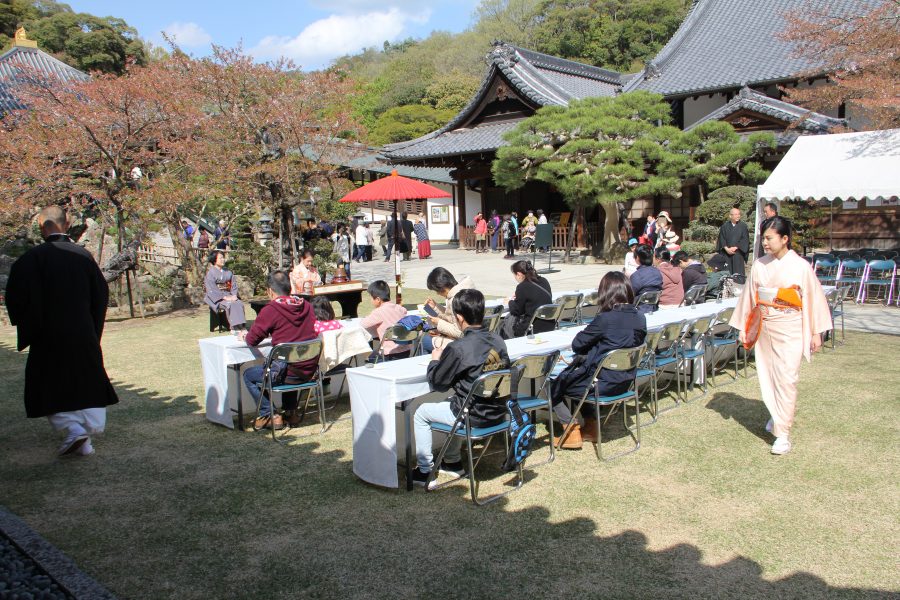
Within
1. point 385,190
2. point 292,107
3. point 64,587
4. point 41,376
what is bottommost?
point 64,587

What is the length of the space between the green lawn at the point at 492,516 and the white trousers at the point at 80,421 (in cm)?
19

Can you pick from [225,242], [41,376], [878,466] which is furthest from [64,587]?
[225,242]

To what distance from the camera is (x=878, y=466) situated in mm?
4188

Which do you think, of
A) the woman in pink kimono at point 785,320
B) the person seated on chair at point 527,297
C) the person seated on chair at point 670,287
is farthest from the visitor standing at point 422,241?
the woman in pink kimono at point 785,320

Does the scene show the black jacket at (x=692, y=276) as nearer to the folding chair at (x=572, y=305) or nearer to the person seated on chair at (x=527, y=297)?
the folding chair at (x=572, y=305)

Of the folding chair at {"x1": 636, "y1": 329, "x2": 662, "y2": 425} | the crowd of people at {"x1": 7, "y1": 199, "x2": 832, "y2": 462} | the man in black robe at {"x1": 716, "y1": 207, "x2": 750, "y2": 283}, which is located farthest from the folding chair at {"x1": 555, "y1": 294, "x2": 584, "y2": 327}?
the man in black robe at {"x1": 716, "y1": 207, "x2": 750, "y2": 283}

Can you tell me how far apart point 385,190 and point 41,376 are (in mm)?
5506

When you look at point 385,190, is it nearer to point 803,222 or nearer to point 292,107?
point 292,107

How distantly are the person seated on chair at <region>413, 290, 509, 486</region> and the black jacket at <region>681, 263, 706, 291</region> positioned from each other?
4655 mm

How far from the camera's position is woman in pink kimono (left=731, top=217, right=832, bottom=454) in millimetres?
4449

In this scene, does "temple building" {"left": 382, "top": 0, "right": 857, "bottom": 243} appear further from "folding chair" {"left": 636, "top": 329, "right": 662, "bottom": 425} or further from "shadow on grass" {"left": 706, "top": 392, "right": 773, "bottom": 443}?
"folding chair" {"left": 636, "top": 329, "right": 662, "bottom": 425}

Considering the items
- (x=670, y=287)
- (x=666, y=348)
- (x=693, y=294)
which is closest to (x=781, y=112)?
(x=693, y=294)

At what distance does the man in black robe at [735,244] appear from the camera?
980cm

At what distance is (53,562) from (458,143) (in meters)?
19.5
